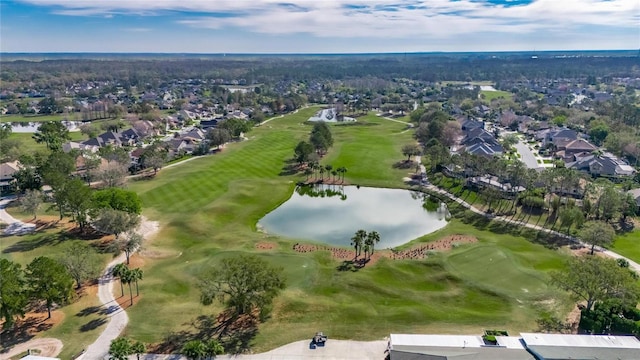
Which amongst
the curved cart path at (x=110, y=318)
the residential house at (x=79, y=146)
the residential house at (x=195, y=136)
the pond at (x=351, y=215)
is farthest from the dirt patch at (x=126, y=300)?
the residential house at (x=195, y=136)

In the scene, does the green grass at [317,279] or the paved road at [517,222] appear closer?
the green grass at [317,279]

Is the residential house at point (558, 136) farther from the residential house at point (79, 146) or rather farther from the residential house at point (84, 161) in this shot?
the residential house at point (79, 146)

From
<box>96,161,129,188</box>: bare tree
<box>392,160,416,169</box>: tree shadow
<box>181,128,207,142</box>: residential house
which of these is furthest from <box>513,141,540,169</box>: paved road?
<box>181,128,207,142</box>: residential house

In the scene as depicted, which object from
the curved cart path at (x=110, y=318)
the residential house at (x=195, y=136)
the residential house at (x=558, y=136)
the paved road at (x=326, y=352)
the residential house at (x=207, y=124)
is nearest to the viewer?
the paved road at (x=326, y=352)

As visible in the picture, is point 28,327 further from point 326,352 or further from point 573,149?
point 573,149

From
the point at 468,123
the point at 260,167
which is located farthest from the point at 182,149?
the point at 468,123
